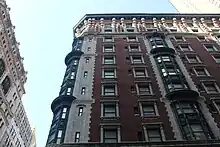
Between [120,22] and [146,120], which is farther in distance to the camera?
[120,22]

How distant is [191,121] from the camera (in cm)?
3102

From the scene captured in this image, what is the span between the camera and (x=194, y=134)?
29.4 meters

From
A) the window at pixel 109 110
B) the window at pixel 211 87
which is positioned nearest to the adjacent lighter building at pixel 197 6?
the window at pixel 211 87

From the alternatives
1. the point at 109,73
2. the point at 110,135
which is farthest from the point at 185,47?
the point at 110,135

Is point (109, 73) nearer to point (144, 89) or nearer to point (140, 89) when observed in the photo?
point (140, 89)

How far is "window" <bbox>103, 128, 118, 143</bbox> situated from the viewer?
29469 millimetres

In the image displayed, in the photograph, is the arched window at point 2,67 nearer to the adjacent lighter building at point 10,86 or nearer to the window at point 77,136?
the adjacent lighter building at point 10,86

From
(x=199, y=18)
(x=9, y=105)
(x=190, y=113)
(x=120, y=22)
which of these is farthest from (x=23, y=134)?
(x=190, y=113)

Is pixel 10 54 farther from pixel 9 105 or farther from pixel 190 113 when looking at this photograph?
pixel 190 113

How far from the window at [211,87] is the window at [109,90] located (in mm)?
11820

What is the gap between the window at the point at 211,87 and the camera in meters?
37.5

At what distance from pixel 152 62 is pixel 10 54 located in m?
44.9

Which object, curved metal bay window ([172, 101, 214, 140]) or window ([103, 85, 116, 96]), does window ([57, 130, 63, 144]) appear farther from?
curved metal bay window ([172, 101, 214, 140])

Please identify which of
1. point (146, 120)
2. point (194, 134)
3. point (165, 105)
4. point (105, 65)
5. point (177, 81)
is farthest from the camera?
point (105, 65)
